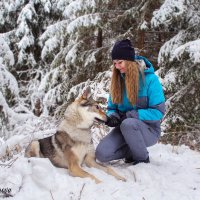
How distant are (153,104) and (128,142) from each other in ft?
1.89

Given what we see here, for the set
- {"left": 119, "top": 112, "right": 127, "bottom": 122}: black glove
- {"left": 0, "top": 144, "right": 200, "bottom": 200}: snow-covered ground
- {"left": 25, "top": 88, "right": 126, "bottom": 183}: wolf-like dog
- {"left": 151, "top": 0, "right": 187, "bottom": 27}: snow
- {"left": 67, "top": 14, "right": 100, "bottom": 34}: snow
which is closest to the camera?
{"left": 0, "top": 144, "right": 200, "bottom": 200}: snow-covered ground

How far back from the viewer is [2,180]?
3.35 meters

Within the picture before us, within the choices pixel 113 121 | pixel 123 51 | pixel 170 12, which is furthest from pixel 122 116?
pixel 170 12

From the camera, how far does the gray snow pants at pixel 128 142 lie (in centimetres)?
416

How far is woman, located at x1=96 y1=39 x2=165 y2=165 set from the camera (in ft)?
13.6

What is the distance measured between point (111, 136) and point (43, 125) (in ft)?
8.46

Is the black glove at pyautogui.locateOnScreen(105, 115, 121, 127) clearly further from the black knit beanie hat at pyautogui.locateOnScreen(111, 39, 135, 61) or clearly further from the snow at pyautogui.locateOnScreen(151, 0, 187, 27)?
the snow at pyautogui.locateOnScreen(151, 0, 187, 27)

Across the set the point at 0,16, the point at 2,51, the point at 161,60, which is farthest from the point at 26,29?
the point at 161,60

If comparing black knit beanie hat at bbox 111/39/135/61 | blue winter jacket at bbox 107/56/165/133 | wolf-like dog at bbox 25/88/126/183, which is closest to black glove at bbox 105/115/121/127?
wolf-like dog at bbox 25/88/126/183

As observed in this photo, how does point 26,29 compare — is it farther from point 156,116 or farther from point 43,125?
point 156,116

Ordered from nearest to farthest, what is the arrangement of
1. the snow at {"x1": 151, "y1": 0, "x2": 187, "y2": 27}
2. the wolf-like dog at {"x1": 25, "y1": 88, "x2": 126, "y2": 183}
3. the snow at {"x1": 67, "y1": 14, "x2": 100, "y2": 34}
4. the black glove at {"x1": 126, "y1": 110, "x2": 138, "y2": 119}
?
the wolf-like dog at {"x1": 25, "y1": 88, "x2": 126, "y2": 183} < the black glove at {"x1": 126, "y1": 110, "x2": 138, "y2": 119} < the snow at {"x1": 151, "y1": 0, "x2": 187, "y2": 27} < the snow at {"x1": 67, "y1": 14, "x2": 100, "y2": 34}

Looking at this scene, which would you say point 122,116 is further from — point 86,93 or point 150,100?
point 86,93

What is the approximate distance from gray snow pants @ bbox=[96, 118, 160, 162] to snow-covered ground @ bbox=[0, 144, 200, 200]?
8.6 inches

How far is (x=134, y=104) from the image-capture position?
432 cm
